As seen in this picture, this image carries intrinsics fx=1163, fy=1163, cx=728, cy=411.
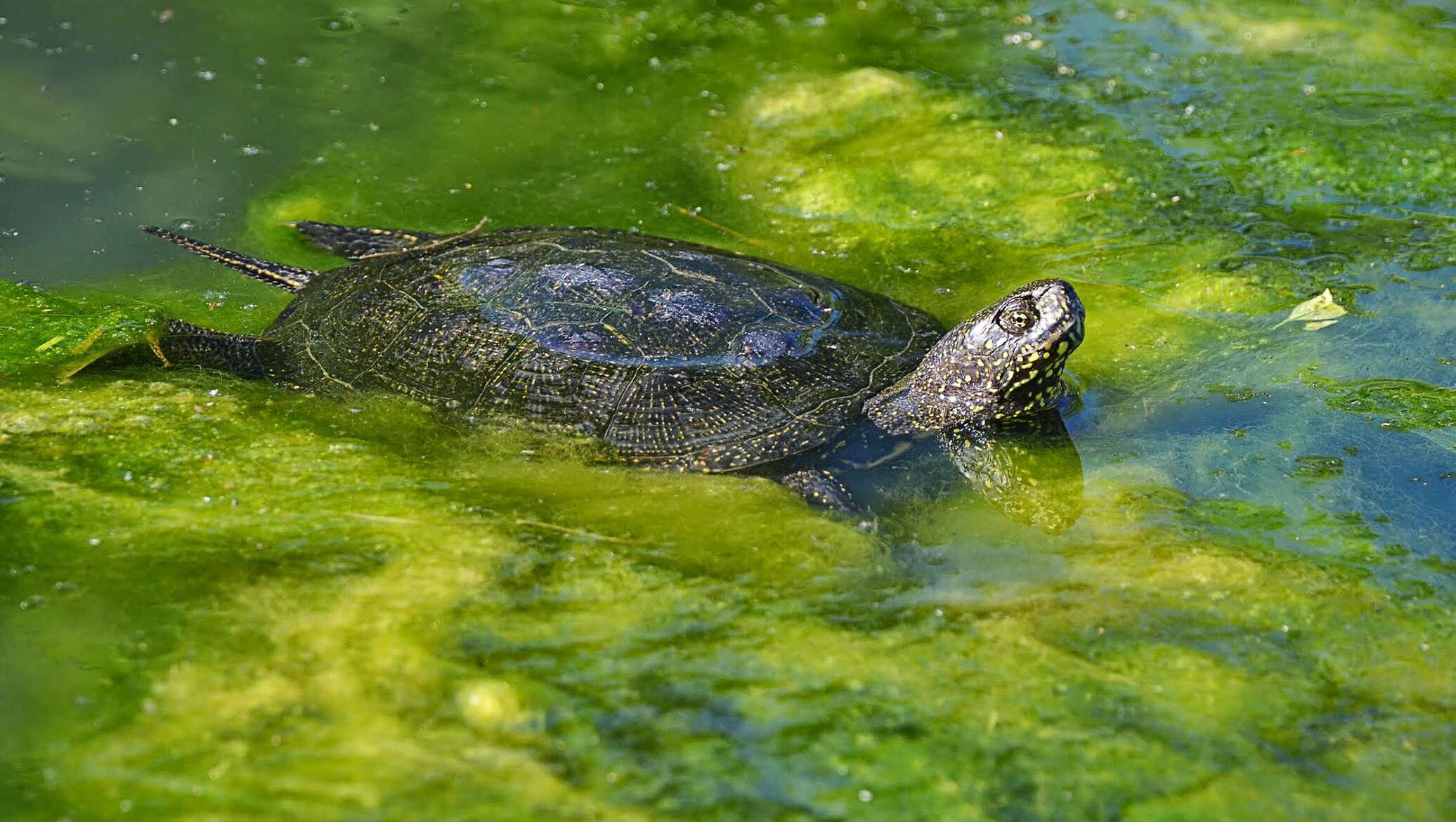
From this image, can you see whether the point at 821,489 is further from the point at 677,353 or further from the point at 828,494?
the point at 677,353

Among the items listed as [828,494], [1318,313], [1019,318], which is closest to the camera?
[828,494]

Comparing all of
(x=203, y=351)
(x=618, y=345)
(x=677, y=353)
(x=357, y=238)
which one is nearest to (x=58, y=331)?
(x=203, y=351)

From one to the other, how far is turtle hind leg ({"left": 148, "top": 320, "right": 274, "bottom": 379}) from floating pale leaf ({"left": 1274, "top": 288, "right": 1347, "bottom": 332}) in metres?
3.71

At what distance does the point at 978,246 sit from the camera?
4.96 m

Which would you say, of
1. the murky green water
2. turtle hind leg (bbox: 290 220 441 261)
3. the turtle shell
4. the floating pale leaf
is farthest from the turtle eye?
turtle hind leg (bbox: 290 220 441 261)

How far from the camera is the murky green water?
2.45 m

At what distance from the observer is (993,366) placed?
154 inches

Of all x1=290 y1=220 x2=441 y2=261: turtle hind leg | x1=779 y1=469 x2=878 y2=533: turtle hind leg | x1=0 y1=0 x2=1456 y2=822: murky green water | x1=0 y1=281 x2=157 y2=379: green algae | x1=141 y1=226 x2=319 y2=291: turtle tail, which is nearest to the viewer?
x1=0 y1=0 x2=1456 y2=822: murky green water

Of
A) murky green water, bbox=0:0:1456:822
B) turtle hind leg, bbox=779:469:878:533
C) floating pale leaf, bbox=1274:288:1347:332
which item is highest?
murky green water, bbox=0:0:1456:822

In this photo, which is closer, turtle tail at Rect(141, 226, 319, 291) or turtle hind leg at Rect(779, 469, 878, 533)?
turtle hind leg at Rect(779, 469, 878, 533)

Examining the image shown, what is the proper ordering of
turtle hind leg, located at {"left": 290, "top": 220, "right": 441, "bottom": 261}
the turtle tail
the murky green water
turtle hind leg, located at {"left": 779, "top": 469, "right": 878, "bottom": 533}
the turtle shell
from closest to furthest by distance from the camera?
the murky green water
turtle hind leg, located at {"left": 779, "top": 469, "right": 878, "bottom": 533}
the turtle shell
the turtle tail
turtle hind leg, located at {"left": 290, "top": 220, "right": 441, "bottom": 261}

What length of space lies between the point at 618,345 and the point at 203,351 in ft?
4.70

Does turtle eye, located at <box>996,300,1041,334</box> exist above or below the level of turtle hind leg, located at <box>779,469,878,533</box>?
above

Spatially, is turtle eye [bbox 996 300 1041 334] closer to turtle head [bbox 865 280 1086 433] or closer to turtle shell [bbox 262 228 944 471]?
turtle head [bbox 865 280 1086 433]
